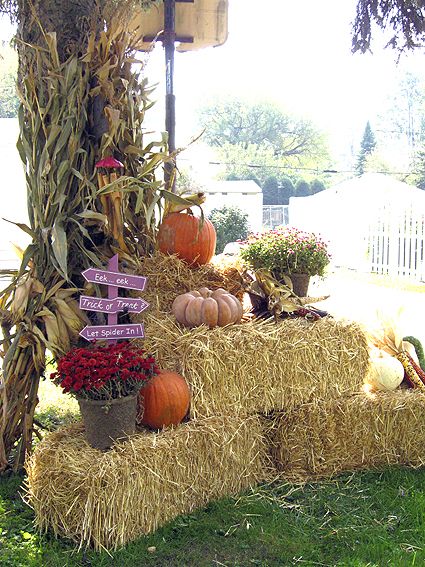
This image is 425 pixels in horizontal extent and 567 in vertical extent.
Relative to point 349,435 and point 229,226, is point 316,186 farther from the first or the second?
point 349,435

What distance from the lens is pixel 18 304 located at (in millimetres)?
3557

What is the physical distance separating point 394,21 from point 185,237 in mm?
2523

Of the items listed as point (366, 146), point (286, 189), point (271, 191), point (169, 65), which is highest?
point (366, 146)

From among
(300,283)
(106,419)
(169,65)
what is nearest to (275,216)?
(169,65)

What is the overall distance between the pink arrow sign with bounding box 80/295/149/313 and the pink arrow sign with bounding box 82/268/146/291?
8cm

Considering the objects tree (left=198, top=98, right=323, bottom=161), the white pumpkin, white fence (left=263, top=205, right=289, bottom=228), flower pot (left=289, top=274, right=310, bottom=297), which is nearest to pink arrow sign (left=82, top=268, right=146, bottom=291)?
flower pot (left=289, top=274, right=310, bottom=297)

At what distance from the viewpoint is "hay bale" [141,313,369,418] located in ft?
11.1

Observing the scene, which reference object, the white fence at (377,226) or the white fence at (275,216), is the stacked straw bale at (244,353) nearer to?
the white fence at (377,226)

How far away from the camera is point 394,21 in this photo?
5.04 metres

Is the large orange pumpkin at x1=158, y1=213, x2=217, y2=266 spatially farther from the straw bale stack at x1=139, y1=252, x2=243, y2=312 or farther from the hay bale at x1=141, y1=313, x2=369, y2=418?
the hay bale at x1=141, y1=313, x2=369, y2=418

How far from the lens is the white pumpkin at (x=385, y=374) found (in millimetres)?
3984

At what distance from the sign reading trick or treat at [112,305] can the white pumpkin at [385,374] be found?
1500mm

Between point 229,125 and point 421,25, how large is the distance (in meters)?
55.8

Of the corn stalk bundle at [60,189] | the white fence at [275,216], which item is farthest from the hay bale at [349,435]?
the white fence at [275,216]
